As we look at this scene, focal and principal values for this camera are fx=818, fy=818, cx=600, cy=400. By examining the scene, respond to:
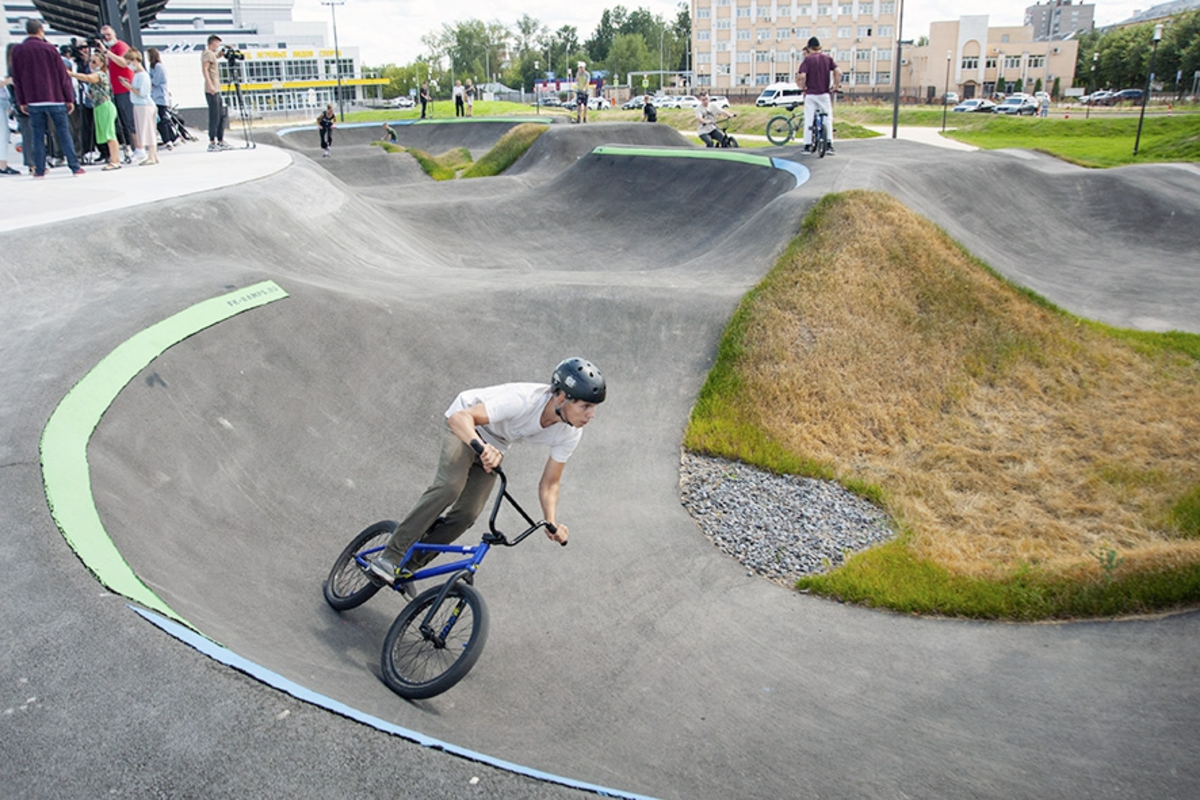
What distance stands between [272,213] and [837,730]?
448 inches

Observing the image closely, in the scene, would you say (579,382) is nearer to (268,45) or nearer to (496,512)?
(496,512)

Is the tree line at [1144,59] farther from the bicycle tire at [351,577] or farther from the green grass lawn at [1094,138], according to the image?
the bicycle tire at [351,577]

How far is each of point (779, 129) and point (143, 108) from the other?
17.0 metres

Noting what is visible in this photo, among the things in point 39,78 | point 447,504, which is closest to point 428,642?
point 447,504

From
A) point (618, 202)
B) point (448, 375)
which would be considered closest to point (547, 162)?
point (618, 202)

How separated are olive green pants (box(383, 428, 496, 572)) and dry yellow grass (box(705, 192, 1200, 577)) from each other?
4.83m

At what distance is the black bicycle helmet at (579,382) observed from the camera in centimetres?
470

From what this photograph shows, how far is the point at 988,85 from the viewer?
114 m

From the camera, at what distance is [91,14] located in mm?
34375

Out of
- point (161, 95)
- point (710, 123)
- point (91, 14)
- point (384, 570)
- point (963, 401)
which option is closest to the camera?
point (384, 570)

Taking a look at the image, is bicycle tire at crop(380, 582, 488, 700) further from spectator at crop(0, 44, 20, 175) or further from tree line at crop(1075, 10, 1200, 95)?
tree line at crop(1075, 10, 1200, 95)

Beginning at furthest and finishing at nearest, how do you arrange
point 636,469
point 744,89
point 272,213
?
point 744,89, point 272,213, point 636,469

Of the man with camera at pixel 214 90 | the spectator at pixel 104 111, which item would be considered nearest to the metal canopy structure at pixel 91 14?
the man with camera at pixel 214 90

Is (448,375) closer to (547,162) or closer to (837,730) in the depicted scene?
(837,730)
